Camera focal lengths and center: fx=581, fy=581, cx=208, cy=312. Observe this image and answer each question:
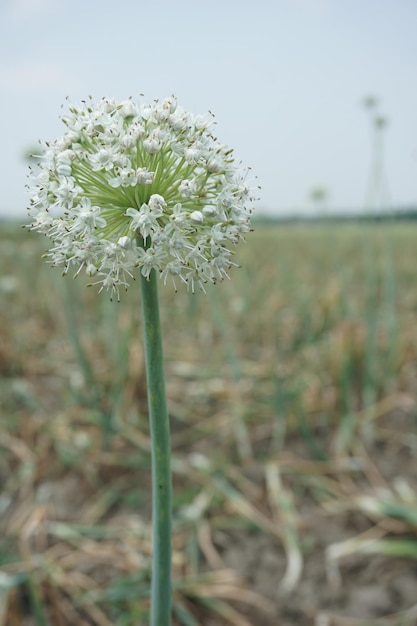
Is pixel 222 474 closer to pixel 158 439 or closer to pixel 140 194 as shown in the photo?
pixel 158 439

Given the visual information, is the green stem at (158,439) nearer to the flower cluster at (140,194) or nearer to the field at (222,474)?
the flower cluster at (140,194)

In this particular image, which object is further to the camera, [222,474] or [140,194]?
[222,474]

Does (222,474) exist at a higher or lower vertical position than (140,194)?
lower

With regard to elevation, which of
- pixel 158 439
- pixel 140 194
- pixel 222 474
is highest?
pixel 140 194

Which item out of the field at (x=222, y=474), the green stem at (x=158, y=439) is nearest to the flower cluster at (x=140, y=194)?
the green stem at (x=158, y=439)

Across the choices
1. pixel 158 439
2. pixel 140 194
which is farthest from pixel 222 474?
pixel 140 194

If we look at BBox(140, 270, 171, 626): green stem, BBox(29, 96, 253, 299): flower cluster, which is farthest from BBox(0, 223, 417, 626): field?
BBox(29, 96, 253, 299): flower cluster
